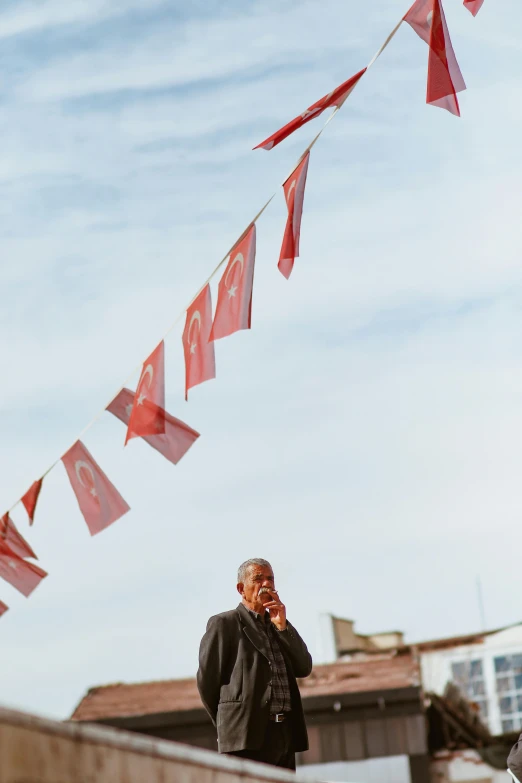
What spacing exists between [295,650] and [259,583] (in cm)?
43

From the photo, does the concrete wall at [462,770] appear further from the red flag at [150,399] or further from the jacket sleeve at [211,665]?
the jacket sleeve at [211,665]

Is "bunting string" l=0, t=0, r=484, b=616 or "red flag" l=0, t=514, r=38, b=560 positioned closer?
"bunting string" l=0, t=0, r=484, b=616

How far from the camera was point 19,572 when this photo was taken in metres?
10.6

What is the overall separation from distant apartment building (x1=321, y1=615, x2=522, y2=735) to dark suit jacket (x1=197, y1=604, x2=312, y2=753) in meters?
14.4

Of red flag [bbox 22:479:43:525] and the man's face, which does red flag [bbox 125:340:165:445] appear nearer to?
red flag [bbox 22:479:43:525]

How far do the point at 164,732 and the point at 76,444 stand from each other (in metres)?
9.63

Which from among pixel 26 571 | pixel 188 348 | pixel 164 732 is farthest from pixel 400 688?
pixel 188 348

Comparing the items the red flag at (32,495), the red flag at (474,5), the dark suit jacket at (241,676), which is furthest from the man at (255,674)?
the red flag at (32,495)

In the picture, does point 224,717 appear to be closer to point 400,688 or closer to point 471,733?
point 400,688

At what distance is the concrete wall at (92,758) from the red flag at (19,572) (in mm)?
6007

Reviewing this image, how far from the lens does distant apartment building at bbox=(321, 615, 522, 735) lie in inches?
812

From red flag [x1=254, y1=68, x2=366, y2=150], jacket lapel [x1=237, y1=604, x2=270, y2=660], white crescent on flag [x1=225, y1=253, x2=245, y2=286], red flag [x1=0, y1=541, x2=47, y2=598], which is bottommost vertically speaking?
jacket lapel [x1=237, y1=604, x2=270, y2=660]

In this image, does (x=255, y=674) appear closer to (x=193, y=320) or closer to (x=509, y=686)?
(x=193, y=320)

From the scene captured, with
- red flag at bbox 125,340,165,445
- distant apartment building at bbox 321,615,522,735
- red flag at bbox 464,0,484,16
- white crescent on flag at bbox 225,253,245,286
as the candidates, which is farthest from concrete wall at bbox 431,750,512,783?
red flag at bbox 464,0,484,16
